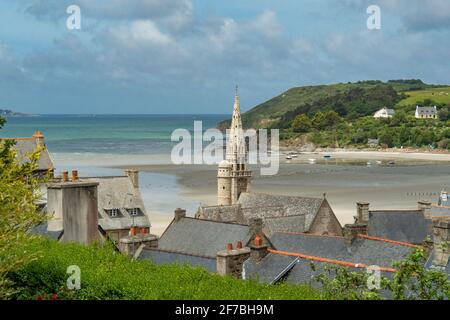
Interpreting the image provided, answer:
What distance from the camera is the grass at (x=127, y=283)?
1432cm

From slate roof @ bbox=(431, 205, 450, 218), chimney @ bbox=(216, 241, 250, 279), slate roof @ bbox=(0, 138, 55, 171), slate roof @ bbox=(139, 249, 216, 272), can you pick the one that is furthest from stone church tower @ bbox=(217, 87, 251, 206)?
chimney @ bbox=(216, 241, 250, 279)

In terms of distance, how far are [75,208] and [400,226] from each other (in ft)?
82.1

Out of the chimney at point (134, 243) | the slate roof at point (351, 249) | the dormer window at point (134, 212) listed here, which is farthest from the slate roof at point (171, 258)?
the dormer window at point (134, 212)

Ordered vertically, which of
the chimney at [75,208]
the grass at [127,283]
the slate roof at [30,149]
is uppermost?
the slate roof at [30,149]

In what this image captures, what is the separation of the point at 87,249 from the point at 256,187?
7845 centimetres

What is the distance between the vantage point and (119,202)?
46.2 m

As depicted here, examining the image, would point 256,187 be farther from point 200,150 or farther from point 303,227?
point 200,150

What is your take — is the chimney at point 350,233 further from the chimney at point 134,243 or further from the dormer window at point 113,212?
the dormer window at point 113,212

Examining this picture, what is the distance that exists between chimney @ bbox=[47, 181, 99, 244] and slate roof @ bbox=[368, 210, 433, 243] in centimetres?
2174

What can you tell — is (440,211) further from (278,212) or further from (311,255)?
(311,255)

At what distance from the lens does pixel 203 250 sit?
35969mm

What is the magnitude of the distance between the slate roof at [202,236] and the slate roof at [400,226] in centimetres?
885
